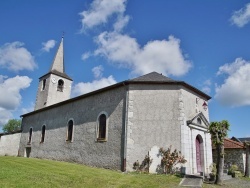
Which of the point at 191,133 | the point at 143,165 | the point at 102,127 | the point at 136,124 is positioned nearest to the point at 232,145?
the point at 191,133

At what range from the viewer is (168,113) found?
546 inches

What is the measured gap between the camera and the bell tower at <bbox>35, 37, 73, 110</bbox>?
28.0 metres

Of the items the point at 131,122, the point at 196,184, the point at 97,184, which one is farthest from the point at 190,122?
the point at 97,184

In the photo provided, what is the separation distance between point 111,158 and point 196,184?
18.6 feet

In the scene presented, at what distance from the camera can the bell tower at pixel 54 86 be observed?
28.0 m

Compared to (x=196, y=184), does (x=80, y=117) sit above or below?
above

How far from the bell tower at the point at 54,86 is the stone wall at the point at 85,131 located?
5025mm

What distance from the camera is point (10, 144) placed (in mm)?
26109

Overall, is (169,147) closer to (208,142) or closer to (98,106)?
(208,142)

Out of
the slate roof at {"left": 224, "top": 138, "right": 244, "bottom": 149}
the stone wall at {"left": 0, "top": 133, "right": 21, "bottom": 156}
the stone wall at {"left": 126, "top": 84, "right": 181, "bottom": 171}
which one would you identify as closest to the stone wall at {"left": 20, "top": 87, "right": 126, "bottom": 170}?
the stone wall at {"left": 126, "top": 84, "right": 181, "bottom": 171}

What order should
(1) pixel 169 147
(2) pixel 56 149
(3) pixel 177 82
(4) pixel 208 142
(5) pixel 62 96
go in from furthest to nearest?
(5) pixel 62 96 < (2) pixel 56 149 < (4) pixel 208 142 < (3) pixel 177 82 < (1) pixel 169 147

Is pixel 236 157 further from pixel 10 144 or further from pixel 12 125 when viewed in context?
pixel 12 125

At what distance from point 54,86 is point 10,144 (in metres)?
8.23

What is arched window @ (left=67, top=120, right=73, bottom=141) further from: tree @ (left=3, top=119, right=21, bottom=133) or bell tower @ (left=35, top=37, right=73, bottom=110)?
tree @ (left=3, top=119, right=21, bottom=133)
